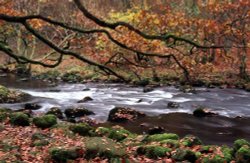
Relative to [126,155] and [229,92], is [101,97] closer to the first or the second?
[229,92]

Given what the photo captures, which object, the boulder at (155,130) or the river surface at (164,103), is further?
the river surface at (164,103)

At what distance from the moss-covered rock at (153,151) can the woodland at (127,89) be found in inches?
1.1

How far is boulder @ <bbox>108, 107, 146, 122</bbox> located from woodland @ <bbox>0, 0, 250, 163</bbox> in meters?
0.06

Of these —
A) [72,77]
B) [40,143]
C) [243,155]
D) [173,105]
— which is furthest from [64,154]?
[72,77]

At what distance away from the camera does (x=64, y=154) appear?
9781 mm

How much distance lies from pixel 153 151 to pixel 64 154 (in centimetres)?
284

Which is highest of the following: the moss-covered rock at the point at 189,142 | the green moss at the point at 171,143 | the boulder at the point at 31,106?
the boulder at the point at 31,106

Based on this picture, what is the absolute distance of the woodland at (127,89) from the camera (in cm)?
953

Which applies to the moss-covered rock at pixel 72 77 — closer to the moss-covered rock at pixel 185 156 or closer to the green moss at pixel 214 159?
the moss-covered rock at pixel 185 156

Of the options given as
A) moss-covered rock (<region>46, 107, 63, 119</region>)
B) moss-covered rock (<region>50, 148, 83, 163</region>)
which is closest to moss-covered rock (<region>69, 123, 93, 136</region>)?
moss-covered rock (<region>50, 148, 83, 163</region>)

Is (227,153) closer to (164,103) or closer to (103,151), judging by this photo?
(103,151)

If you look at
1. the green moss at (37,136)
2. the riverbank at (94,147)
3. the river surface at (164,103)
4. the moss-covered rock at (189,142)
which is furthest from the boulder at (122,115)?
the green moss at (37,136)

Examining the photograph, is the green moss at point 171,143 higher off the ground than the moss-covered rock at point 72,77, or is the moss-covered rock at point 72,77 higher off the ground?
the moss-covered rock at point 72,77

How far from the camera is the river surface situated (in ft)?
55.0
